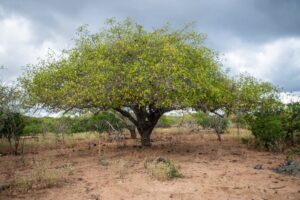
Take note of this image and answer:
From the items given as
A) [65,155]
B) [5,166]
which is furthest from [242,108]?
[5,166]

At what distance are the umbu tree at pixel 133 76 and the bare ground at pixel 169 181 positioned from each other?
8.35 ft

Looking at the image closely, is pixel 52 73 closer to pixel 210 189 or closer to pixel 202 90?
pixel 202 90

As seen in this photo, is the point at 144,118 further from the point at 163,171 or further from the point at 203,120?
the point at 203,120

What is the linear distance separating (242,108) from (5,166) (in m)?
12.2

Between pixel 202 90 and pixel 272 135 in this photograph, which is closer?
pixel 202 90

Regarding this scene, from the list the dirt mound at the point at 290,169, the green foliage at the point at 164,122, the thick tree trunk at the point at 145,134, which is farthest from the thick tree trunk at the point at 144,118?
Result: the green foliage at the point at 164,122

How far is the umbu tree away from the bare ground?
2546mm

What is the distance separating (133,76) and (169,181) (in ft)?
21.4

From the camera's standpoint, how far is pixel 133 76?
19219 mm

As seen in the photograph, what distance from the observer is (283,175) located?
1515 centimetres

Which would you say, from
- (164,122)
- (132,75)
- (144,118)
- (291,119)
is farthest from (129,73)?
(164,122)

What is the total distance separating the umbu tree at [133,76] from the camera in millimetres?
18922

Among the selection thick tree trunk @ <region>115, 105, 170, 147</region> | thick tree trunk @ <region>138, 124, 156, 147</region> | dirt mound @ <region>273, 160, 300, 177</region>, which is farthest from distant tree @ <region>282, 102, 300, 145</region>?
dirt mound @ <region>273, 160, 300, 177</region>

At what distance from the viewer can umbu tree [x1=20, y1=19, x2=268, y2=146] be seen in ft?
62.1
